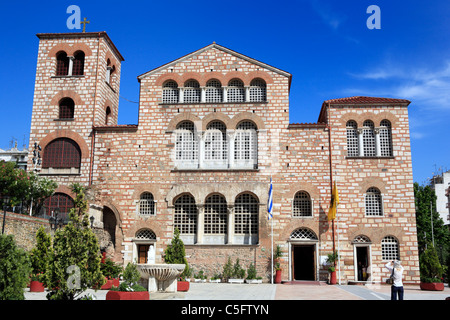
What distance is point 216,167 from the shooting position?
28.0 metres

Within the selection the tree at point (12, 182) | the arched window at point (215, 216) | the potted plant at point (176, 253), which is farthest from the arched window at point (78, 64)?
the potted plant at point (176, 253)

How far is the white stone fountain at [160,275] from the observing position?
54.6ft

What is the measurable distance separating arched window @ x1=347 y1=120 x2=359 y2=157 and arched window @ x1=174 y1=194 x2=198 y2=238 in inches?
415

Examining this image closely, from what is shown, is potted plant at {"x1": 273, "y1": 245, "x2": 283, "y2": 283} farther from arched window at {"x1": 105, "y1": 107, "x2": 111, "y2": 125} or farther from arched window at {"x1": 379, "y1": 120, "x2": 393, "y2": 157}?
arched window at {"x1": 105, "y1": 107, "x2": 111, "y2": 125}

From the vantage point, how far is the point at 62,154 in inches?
1146

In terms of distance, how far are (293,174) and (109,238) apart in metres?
12.6

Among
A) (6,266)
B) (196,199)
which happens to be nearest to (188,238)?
(196,199)

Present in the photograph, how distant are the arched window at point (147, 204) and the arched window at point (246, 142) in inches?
241

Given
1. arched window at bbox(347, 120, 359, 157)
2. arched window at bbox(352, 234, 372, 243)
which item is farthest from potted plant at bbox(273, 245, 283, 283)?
arched window at bbox(347, 120, 359, 157)

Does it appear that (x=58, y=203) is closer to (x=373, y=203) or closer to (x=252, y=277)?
(x=252, y=277)

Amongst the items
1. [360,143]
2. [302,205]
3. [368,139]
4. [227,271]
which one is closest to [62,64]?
[227,271]

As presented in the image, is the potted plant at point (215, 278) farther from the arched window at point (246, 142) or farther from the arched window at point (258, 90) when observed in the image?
the arched window at point (258, 90)

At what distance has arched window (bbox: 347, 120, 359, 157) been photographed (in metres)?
27.8

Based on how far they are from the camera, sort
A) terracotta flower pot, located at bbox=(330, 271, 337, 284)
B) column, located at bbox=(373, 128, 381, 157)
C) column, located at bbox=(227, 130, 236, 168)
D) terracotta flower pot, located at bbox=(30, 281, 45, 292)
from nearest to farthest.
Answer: terracotta flower pot, located at bbox=(30, 281, 45, 292) < terracotta flower pot, located at bbox=(330, 271, 337, 284) < column, located at bbox=(373, 128, 381, 157) < column, located at bbox=(227, 130, 236, 168)
